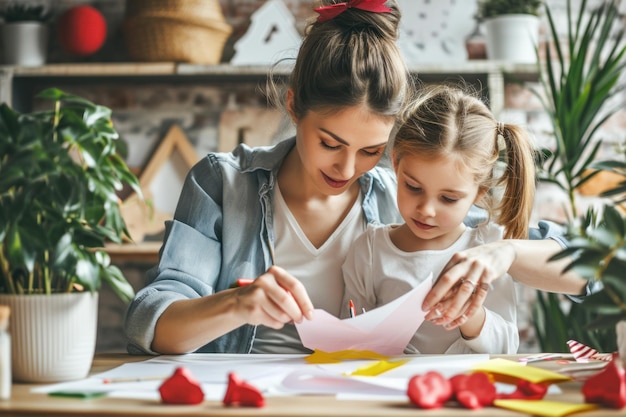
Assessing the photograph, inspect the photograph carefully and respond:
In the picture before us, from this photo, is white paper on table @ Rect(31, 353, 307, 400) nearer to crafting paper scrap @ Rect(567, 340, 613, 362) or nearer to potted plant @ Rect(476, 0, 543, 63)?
crafting paper scrap @ Rect(567, 340, 613, 362)

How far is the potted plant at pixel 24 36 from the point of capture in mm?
3121

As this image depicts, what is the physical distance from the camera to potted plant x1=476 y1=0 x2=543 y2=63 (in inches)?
115

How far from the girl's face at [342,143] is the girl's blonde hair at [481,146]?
70 millimetres

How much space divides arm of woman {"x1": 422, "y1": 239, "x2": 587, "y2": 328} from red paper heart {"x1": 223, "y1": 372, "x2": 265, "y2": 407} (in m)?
0.42

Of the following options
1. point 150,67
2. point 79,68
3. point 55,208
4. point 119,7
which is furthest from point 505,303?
point 119,7

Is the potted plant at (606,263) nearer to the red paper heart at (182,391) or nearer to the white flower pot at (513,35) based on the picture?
the red paper heart at (182,391)

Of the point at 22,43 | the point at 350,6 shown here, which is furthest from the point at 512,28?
the point at 22,43

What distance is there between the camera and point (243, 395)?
93 centimetres

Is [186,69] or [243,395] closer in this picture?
[243,395]

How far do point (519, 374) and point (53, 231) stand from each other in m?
0.70

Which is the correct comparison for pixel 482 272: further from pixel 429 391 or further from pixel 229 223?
pixel 229 223

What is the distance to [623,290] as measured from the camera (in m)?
0.98

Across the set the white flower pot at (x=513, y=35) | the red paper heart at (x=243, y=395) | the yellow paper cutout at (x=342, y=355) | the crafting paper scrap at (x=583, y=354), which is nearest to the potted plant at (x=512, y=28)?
the white flower pot at (x=513, y=35)

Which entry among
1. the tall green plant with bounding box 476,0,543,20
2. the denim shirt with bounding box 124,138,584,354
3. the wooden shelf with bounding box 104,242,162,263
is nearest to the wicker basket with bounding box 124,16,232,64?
the wooden shelf with bounding box 104,242,162,263
